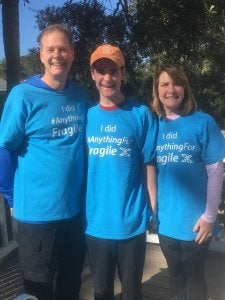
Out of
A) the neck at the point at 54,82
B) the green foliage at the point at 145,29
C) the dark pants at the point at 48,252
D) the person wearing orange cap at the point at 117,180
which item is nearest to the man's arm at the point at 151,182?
the person wearing orange cap at the point at 117,180

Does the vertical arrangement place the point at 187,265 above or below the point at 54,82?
below

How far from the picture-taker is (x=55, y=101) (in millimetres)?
2480

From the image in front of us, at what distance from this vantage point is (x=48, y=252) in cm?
251

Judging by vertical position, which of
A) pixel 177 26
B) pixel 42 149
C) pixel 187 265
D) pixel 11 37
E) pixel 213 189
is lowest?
pixel 187 265

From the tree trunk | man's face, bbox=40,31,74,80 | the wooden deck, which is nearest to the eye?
man's face, bbox=40,31,74,80

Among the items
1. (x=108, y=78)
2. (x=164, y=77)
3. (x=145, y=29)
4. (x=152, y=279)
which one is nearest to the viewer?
(x=108, y=78)

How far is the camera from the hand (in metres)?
2.57

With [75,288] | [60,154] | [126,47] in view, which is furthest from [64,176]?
[126,47]

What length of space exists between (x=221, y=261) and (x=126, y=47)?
18.3ft

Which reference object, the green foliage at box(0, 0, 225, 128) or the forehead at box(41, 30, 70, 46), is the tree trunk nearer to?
the green foliage at box(0, 0, 225, 128)

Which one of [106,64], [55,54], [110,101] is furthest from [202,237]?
[55,54]

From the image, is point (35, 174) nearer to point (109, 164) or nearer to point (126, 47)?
point (109, 164)

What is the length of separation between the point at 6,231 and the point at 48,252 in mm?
2154

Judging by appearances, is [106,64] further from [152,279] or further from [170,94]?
[152,279]
